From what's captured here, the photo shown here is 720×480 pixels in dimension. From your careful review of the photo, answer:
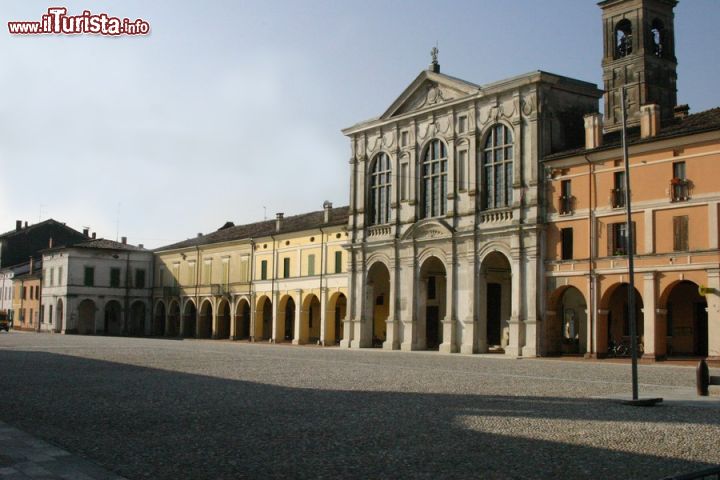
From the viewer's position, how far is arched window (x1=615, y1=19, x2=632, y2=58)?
59684mm

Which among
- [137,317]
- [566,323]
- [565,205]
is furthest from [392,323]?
[137,317]

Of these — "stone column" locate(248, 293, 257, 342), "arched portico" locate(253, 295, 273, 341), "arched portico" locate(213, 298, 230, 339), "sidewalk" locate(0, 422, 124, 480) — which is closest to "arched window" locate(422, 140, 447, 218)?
"arched portico" locate(253, 295, 273, 341)

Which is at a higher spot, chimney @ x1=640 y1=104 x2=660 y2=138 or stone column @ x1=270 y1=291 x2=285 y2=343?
chimney @ x1=640 y1=104 x2=660 y2=138

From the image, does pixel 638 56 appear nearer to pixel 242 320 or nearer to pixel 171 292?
pixel 242 320

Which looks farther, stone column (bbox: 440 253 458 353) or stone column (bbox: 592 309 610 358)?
stone column (bbox: 440 253 458 353)

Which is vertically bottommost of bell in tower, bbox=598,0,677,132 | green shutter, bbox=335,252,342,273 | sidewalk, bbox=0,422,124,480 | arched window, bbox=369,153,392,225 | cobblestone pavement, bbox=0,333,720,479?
cobblestone pavement, bbox=0,333,720,479

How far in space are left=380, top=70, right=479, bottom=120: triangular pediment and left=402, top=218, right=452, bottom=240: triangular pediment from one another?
6241 millimetres

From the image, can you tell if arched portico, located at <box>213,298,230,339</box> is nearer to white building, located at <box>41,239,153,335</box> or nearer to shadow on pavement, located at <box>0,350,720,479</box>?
white building, located at <box>41,239,153,335</box>

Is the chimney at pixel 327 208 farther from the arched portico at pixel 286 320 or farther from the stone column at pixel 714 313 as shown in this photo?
the stone column at pixel 714 313

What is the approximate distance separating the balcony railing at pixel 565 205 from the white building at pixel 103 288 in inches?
1850

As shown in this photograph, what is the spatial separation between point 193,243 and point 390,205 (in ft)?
94.6

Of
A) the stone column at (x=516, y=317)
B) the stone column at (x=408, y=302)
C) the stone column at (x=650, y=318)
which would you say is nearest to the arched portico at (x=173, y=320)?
the stone column at (x=408, y=302)

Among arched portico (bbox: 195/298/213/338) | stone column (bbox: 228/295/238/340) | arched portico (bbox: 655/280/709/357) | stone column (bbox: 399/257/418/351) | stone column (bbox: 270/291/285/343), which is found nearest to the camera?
arched portico (bbox: 655/280/709/357)

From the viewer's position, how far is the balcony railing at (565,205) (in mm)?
35469
